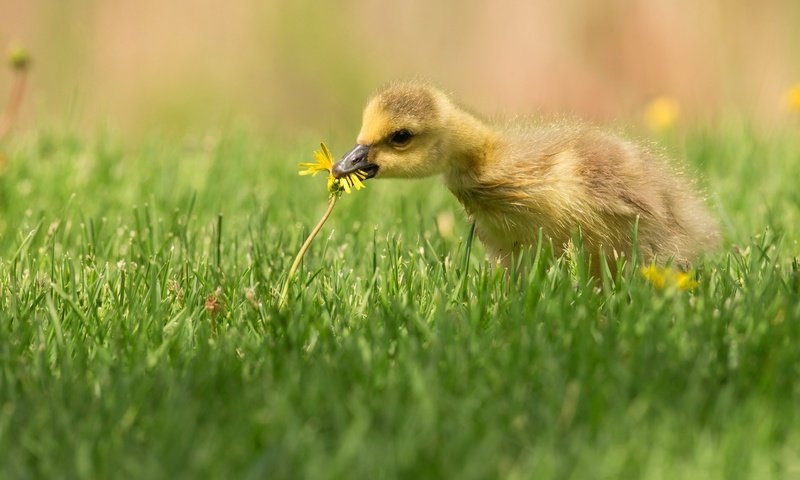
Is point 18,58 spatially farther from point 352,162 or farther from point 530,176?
point 530,176

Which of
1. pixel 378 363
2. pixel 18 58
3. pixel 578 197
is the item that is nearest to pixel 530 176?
pixel 578 197

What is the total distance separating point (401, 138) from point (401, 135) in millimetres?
12

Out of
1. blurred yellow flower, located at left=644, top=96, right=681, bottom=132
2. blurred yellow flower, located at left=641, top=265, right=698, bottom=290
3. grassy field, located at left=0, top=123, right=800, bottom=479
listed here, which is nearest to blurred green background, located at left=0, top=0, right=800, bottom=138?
blurred yellow flower, located at left=644, top=96, right=681, bottom=132

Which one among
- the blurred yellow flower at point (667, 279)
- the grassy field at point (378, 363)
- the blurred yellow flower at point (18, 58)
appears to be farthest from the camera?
the blurred yellow flower at point (18, 58)

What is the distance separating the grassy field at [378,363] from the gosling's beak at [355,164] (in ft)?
0.99

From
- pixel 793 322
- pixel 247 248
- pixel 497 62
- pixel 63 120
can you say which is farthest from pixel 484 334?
pixel 497 62

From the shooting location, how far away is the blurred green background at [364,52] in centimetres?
1010

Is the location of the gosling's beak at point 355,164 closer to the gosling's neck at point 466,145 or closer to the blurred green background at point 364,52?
the gosling's neck at point 466,145

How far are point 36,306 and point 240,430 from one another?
51.3 inches

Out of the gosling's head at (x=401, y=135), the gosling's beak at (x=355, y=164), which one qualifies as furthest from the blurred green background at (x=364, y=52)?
the gosling's beak at (x=355, y=164)

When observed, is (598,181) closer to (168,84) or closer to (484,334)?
(484,334)

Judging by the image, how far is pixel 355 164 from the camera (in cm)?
410

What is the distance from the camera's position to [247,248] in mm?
4832

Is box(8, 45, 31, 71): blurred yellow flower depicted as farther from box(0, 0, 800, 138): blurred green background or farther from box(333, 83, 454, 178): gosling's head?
box(0, 0, 800, 138): blurred green background
